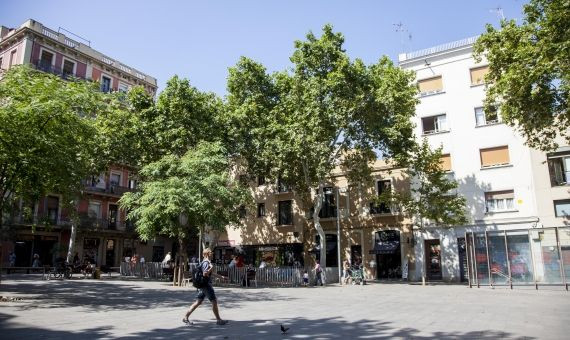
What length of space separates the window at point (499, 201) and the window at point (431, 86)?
8290 millimetres

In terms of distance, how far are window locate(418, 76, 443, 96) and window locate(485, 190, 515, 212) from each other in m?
8.29

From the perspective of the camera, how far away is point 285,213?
115 feet

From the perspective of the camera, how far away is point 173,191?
1939 cm

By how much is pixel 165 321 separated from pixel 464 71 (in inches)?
1062

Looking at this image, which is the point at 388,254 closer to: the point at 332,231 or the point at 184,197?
the point at 332,231

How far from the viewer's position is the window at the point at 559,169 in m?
25.1

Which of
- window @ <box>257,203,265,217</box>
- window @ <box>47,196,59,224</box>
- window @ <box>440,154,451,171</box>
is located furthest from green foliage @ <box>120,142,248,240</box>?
window @ <box>47,196,59,224</box>

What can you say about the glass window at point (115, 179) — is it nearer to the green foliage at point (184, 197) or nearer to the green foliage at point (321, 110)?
the green foliage at point (321, 110)

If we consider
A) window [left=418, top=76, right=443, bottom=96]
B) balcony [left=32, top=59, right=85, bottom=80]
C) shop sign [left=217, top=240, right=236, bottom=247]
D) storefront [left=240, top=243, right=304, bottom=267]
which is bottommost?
storefront [left=240, top=243, right=304, bottom=267]

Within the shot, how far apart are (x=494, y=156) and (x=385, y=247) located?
30.9ft

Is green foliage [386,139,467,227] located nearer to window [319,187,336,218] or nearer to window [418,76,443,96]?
window [418,76,443,96]

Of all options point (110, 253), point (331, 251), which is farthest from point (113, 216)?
point (331, 251)

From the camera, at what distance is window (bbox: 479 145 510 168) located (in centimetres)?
2719

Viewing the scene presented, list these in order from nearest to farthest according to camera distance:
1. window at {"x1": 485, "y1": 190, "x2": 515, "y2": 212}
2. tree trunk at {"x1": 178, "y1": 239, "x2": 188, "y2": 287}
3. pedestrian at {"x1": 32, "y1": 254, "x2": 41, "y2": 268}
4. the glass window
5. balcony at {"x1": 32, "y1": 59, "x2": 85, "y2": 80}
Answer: tree trunk at {"x1": 178, "y1": 239, "x2": 188, "y2": 287} < window at {"x1": 485, "y1": 190, "x2": 515, "y2": 212} < pedestrian at {"x1": 32, "y1": 254, "x2": 41, "y2": 268} < balcony at {"x1": 32, "y1": 59, "x2": 85, "y2": 80} < the glass window
